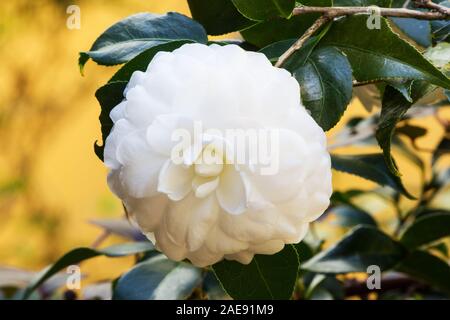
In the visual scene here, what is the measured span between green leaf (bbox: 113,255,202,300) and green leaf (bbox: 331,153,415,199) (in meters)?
0.17

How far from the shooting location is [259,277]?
0.47m

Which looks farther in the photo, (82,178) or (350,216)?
(82,178)

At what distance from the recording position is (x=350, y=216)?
951 mm

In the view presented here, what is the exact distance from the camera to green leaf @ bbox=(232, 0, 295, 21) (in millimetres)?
469

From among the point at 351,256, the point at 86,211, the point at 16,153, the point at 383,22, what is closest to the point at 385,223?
the point at 351,256

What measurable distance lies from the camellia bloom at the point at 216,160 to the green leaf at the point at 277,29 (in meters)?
0.13

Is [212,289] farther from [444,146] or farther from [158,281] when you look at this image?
[444,146]

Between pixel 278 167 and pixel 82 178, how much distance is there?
2.68 meters

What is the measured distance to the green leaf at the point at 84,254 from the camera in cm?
73

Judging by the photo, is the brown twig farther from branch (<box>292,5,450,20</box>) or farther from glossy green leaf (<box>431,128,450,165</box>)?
branch (<box>292,5,450,20</box>)

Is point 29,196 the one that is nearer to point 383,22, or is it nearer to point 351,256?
point 351,256

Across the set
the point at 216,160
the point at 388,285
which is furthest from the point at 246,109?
the point at 388,285

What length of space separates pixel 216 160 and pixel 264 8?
0.14m
